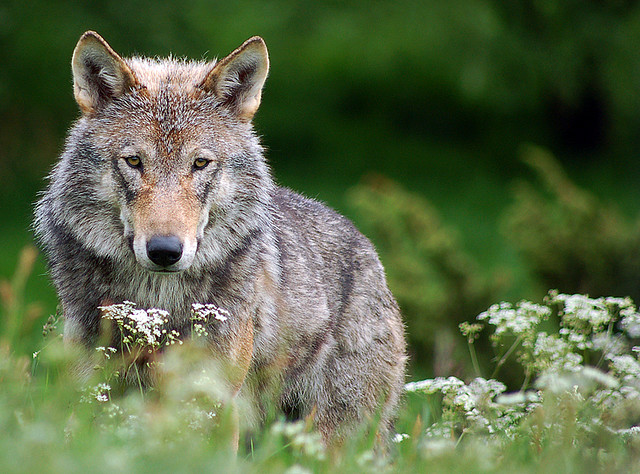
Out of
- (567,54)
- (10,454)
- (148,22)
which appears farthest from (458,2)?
(10,454)

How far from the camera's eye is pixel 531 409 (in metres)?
4.18

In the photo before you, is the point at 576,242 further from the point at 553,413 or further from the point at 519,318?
the point at 553,413

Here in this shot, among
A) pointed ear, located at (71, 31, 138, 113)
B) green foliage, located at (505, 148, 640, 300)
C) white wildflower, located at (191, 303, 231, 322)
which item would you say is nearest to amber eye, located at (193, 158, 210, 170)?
pointed ear, located at (71, 31, 138, 113)

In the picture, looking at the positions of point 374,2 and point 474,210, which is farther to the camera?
point 474,210

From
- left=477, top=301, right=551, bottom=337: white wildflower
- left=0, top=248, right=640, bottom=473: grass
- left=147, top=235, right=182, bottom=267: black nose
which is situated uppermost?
left=477, top=301, right=551, bottom=337: white wildflower

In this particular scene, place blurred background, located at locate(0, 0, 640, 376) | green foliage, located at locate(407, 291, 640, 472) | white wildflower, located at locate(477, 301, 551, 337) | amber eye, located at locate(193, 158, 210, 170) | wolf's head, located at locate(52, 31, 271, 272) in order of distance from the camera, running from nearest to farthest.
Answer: green foliage, located at locate(407, 291, 640, 472)
wolf's head, located at locate(52, 31, 271, 272)
amber eye, located at locate(193, 158, 210, 170)
white wildflower, located at locate(477, 301, 551, 337)
blurred background, located at locate(0, 0, 640, 376)

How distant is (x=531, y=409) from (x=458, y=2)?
33.5ft

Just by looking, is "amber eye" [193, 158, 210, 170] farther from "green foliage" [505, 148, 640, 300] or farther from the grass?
"green foliage" [505, 148, 640, 300]

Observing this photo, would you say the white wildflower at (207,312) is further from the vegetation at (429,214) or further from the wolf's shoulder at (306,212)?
the wolf's shoulder at (306,212)

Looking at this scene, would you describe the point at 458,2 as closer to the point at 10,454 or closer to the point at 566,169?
the point at 566,169

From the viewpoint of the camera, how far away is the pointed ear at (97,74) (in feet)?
14.1

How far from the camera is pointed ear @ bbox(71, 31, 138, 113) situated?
4309mm

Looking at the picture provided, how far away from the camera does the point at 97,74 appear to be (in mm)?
4426

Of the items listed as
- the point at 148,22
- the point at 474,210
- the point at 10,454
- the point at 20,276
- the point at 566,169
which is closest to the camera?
the point at 10,454
